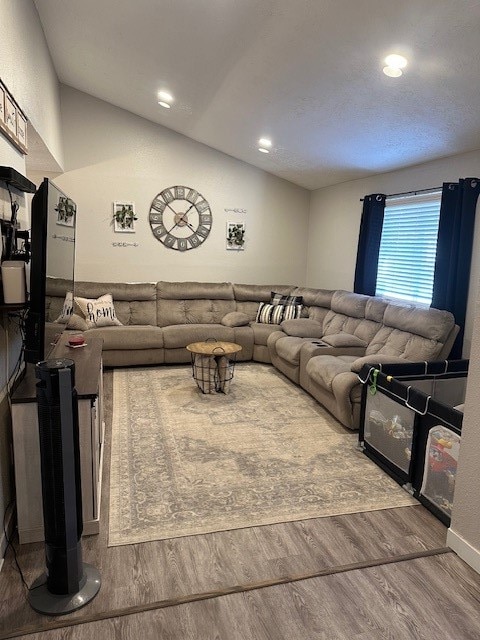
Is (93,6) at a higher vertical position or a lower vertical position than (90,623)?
higher

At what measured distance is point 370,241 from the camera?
4.76 meters

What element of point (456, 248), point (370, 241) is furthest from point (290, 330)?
point (456, 248)

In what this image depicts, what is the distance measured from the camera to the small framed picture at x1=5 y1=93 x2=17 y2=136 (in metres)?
2.22

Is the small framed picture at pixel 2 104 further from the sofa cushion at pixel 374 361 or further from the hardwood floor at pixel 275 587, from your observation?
the sofa cushion at pixel 374 361

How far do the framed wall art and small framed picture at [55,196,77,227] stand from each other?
1.27ft

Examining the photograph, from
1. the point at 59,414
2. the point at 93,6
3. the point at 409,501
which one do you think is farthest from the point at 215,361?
the point at 93,6


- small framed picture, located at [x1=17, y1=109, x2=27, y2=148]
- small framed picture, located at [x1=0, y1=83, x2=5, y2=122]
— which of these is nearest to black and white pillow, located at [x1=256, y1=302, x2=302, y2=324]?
small framed picture, located at [x1=17, y1=109, x2=27, y2=148]

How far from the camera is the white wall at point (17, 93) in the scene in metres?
2.09

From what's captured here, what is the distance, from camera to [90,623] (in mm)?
1666

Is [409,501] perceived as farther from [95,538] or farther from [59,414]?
[59,414]

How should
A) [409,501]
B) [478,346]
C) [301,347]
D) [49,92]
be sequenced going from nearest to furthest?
[478,346]
[409,501]
[49,92]
[301,347]

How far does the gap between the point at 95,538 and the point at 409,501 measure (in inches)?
68.8

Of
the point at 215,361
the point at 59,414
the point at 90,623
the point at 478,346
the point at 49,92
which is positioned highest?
the point at 49,92

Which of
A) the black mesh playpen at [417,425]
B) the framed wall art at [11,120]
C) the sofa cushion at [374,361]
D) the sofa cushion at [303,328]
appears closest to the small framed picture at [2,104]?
the framed wall art at [11,120]
